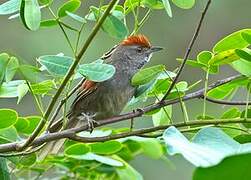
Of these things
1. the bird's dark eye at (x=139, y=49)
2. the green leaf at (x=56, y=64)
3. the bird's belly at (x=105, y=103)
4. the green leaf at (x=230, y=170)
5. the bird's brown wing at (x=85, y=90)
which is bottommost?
the bird's belly at (x=105, y=103)

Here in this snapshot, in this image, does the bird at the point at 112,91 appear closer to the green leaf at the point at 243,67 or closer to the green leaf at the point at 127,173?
the green leaf at the point at 127,173

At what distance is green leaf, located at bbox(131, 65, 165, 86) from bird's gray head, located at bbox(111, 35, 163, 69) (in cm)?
66

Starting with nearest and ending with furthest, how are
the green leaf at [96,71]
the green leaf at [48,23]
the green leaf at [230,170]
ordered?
1. the green leaf at [230,170]
2. the green leaf at [96,71]
3. the green leaf at [48,23]

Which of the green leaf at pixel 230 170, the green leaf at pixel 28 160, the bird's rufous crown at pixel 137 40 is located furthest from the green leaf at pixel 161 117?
the green leaf at pixel 230 170

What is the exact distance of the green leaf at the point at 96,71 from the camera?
1.09 meters

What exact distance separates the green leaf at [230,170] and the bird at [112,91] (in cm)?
125

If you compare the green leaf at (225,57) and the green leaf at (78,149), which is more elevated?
the green leaf at (225,57)

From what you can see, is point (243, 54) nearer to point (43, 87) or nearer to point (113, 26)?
point (113, 26)

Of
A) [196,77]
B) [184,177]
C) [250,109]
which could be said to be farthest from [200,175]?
[196,77]

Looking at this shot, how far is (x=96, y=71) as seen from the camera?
1.11m

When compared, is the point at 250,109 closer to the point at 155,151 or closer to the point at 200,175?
the point at 155,151

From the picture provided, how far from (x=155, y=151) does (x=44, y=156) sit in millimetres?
491

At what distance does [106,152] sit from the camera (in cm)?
128

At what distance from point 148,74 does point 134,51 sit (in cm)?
80
